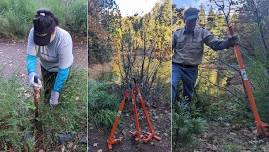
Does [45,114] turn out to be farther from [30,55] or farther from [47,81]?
[30,55]

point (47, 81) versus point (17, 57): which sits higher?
point (17, 57)

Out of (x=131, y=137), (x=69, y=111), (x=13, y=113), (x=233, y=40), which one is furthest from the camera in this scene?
(x=69, y=111)

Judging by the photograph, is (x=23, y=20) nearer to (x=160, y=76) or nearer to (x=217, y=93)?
(x=160, y=76)

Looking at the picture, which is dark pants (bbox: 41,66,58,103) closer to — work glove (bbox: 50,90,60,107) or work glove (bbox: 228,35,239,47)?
work glove (bbox: 50,90,60,107)

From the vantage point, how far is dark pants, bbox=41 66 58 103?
2.53 m

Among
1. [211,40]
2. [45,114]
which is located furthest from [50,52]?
[211,40]

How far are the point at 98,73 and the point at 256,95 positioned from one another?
0.95 m

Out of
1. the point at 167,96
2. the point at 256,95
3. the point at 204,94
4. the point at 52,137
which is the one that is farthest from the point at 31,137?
the point at 256,95

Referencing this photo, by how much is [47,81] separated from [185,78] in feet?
2.92

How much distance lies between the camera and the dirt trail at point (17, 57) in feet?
8.14

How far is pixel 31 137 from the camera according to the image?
257cm

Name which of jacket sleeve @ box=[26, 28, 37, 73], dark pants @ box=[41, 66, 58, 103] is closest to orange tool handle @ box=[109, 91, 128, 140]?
dark pants @ box=[41, 66, 58, 103]

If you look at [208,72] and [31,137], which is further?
[31,137]

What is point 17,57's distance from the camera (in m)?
2.53
